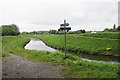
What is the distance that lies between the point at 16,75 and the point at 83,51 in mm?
22346

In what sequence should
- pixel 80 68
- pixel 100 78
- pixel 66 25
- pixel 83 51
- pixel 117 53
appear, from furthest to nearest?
pixel 83 51 → pixel 117 53 → pixel 66 25 → pixel 80 68 → pixel 100 78

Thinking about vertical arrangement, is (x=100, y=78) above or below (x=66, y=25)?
below

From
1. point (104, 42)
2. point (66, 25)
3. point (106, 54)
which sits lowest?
point (106, 54)

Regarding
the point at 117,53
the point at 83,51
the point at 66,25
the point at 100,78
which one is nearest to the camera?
the point at 100,78

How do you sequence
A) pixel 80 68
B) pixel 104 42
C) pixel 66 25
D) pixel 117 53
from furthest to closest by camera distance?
pixel 104 42 → pixel 117 53 → pixel 66 25 → pixel 80 68

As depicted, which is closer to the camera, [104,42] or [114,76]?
[114,76]

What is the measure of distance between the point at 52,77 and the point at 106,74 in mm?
4474

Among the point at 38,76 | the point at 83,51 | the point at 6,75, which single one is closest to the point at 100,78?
the point at 38,76

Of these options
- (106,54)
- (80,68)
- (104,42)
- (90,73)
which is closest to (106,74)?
(90,73)

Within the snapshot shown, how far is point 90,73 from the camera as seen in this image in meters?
9.40

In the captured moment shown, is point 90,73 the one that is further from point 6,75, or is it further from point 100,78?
point 6,75

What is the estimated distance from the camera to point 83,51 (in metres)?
29.3

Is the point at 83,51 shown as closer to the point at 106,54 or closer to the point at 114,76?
the point at 106,54

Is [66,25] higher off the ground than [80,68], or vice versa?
[66,25]
